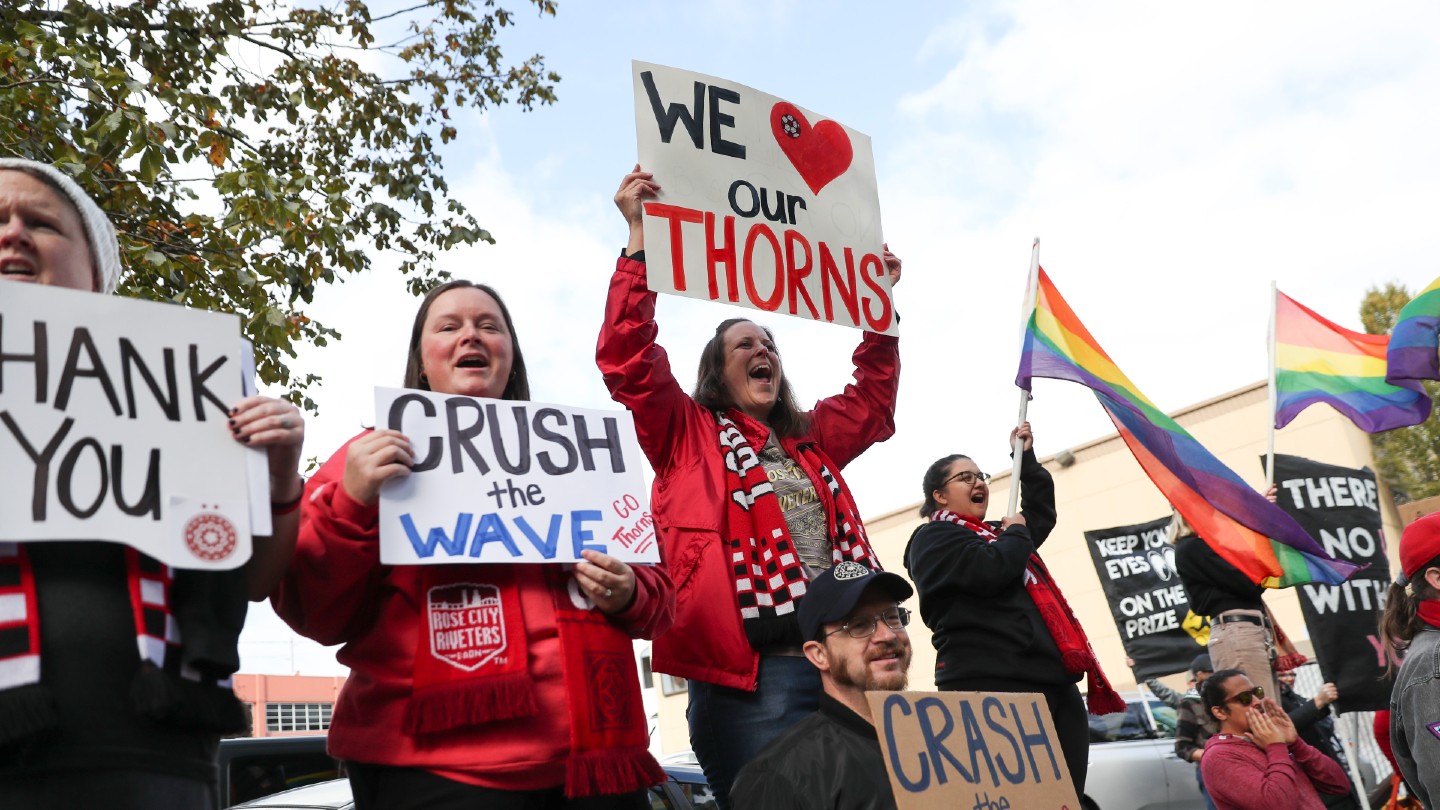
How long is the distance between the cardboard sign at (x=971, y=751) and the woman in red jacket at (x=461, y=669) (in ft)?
1.96

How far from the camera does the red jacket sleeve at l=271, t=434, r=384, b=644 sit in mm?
2594

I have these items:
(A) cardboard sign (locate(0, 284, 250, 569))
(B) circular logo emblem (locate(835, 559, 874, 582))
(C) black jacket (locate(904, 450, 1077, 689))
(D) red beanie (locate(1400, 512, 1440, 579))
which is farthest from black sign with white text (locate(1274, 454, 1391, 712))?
(A) cardboard sign (locate(0, 284, 250, 569))

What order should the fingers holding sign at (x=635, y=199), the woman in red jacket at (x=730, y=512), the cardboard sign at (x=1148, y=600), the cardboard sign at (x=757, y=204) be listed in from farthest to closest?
the cardboard sign at (x=1148, y=600) → the cardboard sign at (x=757, y=204) → the fingers holding sign at (x=635, y=199) → the woman in red jacket at (x=730, y=512)

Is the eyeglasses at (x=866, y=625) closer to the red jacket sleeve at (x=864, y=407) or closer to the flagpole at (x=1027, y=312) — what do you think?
the red jacket sleeve at (x=864, y=407)

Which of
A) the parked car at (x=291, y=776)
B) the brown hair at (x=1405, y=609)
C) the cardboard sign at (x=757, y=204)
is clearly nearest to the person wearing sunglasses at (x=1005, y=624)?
the cardboard sign at (x=757, y=204)

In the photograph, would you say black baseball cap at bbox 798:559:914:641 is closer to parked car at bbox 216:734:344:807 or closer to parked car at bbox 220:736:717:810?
parked car at bbox 220:736:717:810

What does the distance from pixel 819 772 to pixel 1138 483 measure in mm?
24160

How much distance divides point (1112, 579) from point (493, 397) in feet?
29.0

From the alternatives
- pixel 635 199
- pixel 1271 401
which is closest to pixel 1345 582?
pixel 1271 401

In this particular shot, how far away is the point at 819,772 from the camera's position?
3.15 meters

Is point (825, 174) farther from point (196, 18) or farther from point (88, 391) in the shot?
point (196, 18)

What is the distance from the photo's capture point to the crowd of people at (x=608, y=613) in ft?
6.40

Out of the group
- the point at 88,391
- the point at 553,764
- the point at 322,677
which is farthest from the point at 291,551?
the point at 322,677

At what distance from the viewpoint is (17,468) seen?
1.94 metres
